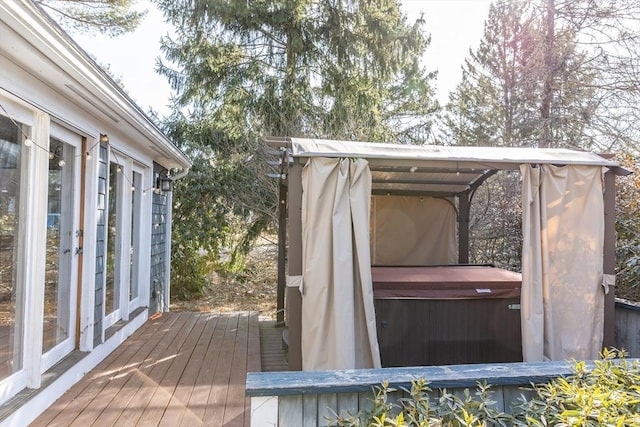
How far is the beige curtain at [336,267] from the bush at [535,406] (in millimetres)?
1295

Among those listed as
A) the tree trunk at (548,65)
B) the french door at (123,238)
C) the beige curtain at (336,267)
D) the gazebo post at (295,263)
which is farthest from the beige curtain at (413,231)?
the tree trunk at (548,65)

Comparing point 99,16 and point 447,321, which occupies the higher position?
point 99,16

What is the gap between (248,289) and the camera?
412 inches

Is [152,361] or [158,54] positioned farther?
[158,54]

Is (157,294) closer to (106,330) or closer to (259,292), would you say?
(106,330)

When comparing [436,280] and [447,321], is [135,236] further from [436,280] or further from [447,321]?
[447,321]

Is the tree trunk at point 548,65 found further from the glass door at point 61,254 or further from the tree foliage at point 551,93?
the glass door at point 61,254

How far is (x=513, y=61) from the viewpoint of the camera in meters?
11.2

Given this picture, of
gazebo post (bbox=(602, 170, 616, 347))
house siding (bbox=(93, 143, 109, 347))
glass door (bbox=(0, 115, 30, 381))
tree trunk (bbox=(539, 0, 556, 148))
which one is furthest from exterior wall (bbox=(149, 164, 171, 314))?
tree trunk (bbox=(539, 0, 556, 148))

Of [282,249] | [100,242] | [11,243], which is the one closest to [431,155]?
[282,249]

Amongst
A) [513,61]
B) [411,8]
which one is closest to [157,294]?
[411,8]

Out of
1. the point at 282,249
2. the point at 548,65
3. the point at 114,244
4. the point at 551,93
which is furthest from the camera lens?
the point at 551,93

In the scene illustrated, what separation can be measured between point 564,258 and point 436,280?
3.56 feet

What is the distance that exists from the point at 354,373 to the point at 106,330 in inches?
138
